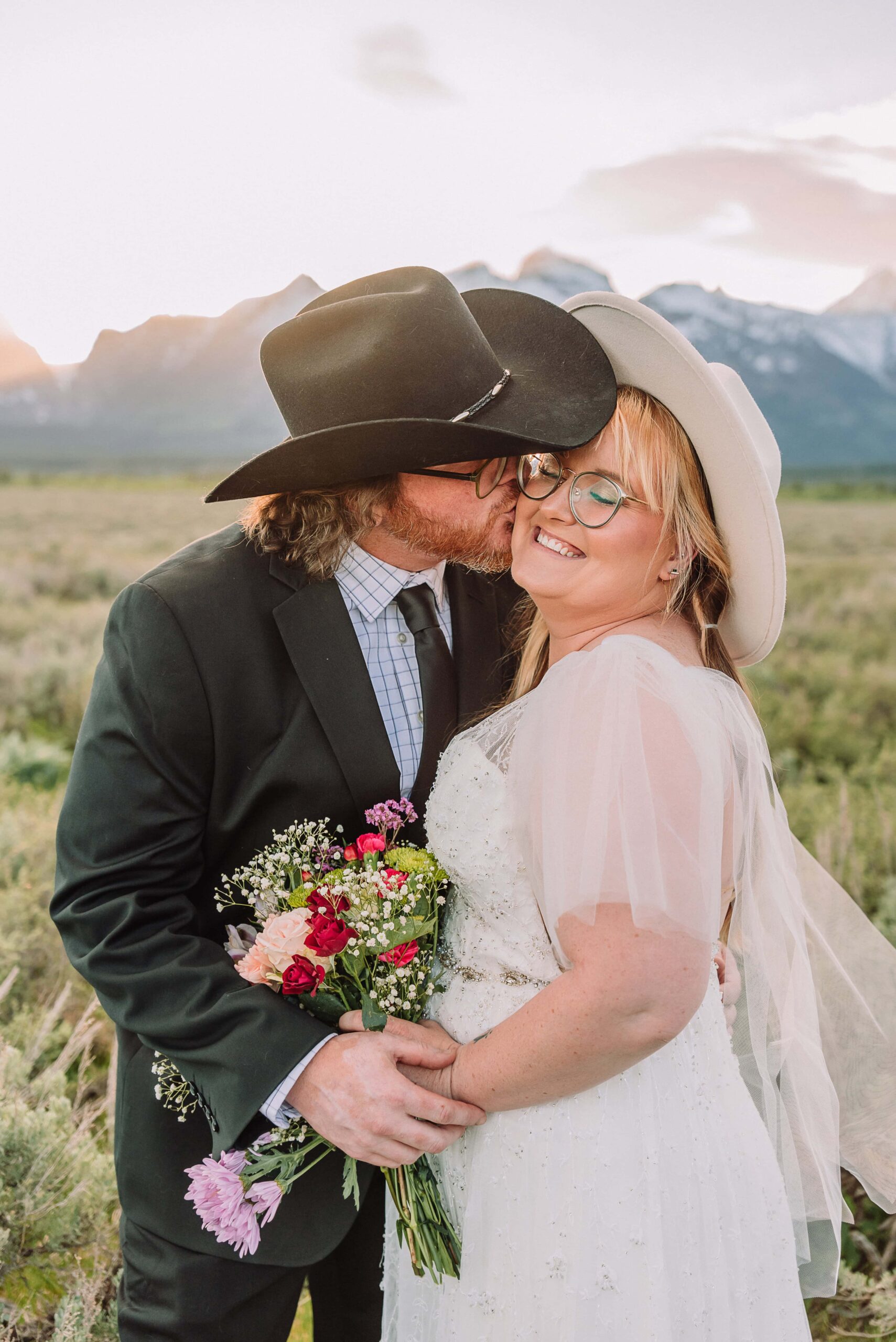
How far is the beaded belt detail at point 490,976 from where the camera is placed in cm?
178

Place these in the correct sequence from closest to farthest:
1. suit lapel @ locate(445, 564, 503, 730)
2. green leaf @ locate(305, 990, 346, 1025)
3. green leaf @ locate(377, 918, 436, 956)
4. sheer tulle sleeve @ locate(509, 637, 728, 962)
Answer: sheer tulle sleeve @ locate(509, 637, 728, 962)
green leaf @ locate(377, 918, 436, 956)
green leaf @ locate(305, 990, 346, 1025)
suit lapel @ locate(445, 564, 503, 730)

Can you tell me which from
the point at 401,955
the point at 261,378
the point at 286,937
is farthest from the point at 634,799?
the point at 261,378

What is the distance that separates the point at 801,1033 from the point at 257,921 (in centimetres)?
128

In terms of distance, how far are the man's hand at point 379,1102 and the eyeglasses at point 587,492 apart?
3.66 feet

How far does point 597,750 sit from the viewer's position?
4.99ft

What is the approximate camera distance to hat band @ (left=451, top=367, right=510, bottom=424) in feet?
6.52

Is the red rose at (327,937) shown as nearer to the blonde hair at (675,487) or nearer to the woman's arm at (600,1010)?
the woman's arm at (600,1010)

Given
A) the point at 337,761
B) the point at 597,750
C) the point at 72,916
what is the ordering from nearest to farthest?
the point at 597,750
the point at 72,916
the point at 337,761

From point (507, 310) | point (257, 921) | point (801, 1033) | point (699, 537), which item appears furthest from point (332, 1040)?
point (507, 310)

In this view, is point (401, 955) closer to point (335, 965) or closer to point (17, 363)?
point (335, 965)

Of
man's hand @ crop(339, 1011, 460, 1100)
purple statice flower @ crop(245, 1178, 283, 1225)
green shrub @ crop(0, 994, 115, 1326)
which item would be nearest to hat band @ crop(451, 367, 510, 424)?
man's hand @ crop(339, 1011, 460, 1100)

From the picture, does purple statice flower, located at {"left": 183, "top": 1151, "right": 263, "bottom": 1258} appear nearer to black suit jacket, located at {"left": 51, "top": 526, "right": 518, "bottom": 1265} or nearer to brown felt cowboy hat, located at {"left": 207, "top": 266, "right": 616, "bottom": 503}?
black suit jacket, located at {"left": 51, "top": 526, "right": 518, "bottom": 1265}

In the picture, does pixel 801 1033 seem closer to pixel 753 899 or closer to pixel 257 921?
pixel 753 899

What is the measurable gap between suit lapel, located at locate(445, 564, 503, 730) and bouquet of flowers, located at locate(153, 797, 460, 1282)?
1.47 ft
